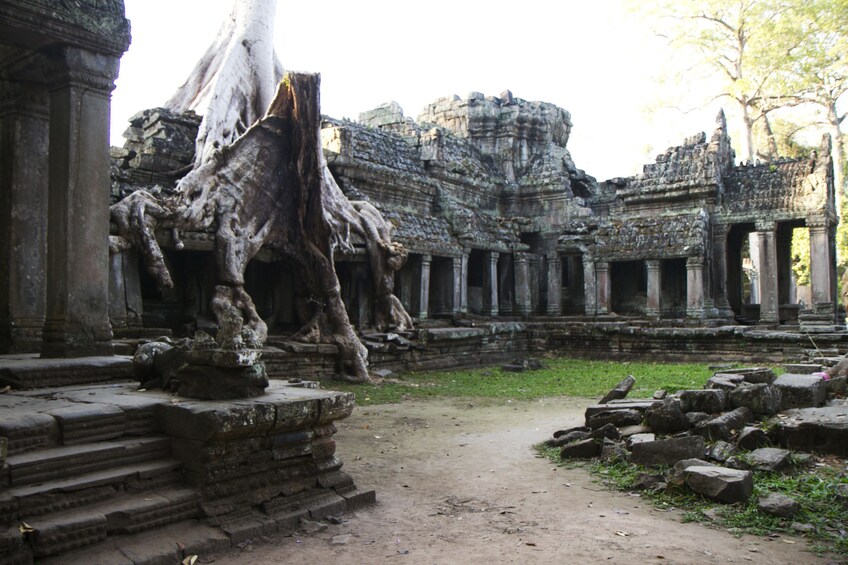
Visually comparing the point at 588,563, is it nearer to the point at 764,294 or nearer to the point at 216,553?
the point at 216,553

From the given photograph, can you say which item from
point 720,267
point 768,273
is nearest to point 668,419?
point 768,273

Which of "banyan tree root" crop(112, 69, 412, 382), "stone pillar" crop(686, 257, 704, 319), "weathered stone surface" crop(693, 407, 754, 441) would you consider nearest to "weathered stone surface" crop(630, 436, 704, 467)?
"weathered stone surface" crop(693, 407, 754, 441)

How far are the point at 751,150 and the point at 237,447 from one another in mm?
27726

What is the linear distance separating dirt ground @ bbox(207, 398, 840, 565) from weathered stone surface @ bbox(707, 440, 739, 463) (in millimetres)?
918

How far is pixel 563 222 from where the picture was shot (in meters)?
21.8

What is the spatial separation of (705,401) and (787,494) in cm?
203

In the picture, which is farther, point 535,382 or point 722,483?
point 535,382

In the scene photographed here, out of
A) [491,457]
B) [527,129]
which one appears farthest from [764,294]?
[491,457]

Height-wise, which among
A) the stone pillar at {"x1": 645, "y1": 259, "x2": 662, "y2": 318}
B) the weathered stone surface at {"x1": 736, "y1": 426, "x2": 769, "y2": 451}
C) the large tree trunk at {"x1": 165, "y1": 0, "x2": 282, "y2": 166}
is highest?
the large tree trunk at {"x1": 165, "y1": 0, "x2": 282, "y2": 166}

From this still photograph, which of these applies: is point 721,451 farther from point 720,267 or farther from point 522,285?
point 720,267

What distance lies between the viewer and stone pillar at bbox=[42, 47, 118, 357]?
6.29 metres

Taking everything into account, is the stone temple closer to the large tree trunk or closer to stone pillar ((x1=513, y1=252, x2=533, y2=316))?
stone pillar ((x1=513, y1=252, x2=533, y2=316))

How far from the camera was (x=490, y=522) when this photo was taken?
195 inches

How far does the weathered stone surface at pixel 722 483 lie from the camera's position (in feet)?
16.4
